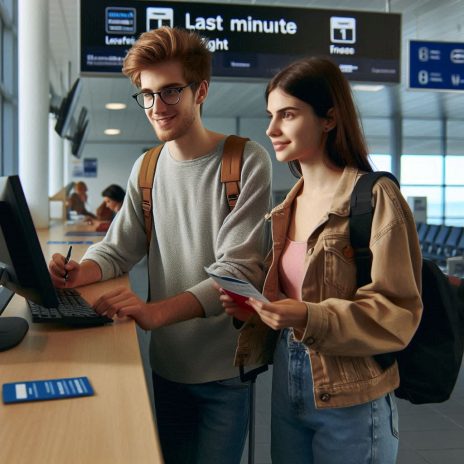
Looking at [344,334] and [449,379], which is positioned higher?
[344,334]

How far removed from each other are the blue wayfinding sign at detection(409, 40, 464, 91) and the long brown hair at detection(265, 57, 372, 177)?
231 inches

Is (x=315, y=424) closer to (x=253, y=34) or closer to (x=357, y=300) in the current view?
(x=357, y=300)

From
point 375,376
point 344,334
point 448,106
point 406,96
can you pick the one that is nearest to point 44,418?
point 344,334

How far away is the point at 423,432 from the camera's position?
12.0ft

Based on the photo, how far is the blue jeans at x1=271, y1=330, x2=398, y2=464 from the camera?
56.1 inches

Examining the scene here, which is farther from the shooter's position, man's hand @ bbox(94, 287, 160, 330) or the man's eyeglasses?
the man's eyeglasses

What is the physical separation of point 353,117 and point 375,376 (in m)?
0.59

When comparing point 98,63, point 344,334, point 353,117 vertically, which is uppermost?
point 98,63

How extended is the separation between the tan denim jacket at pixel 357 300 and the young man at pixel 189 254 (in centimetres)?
31

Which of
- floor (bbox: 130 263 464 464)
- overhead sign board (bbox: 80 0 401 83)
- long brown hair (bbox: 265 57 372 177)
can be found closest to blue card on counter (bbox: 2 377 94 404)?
long brown hair (bbox: 265 57 372 177)

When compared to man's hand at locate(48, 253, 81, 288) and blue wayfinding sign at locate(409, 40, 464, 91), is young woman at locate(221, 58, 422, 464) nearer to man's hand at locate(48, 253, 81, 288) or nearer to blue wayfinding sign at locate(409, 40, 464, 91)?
man's hand at locate(48, 253, 81, 288)

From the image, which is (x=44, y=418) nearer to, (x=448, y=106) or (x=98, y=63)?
(x=98, y=63)

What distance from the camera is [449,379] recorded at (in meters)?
1.44

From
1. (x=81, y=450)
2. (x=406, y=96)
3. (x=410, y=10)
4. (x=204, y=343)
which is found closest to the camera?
(x=81, y=450)
